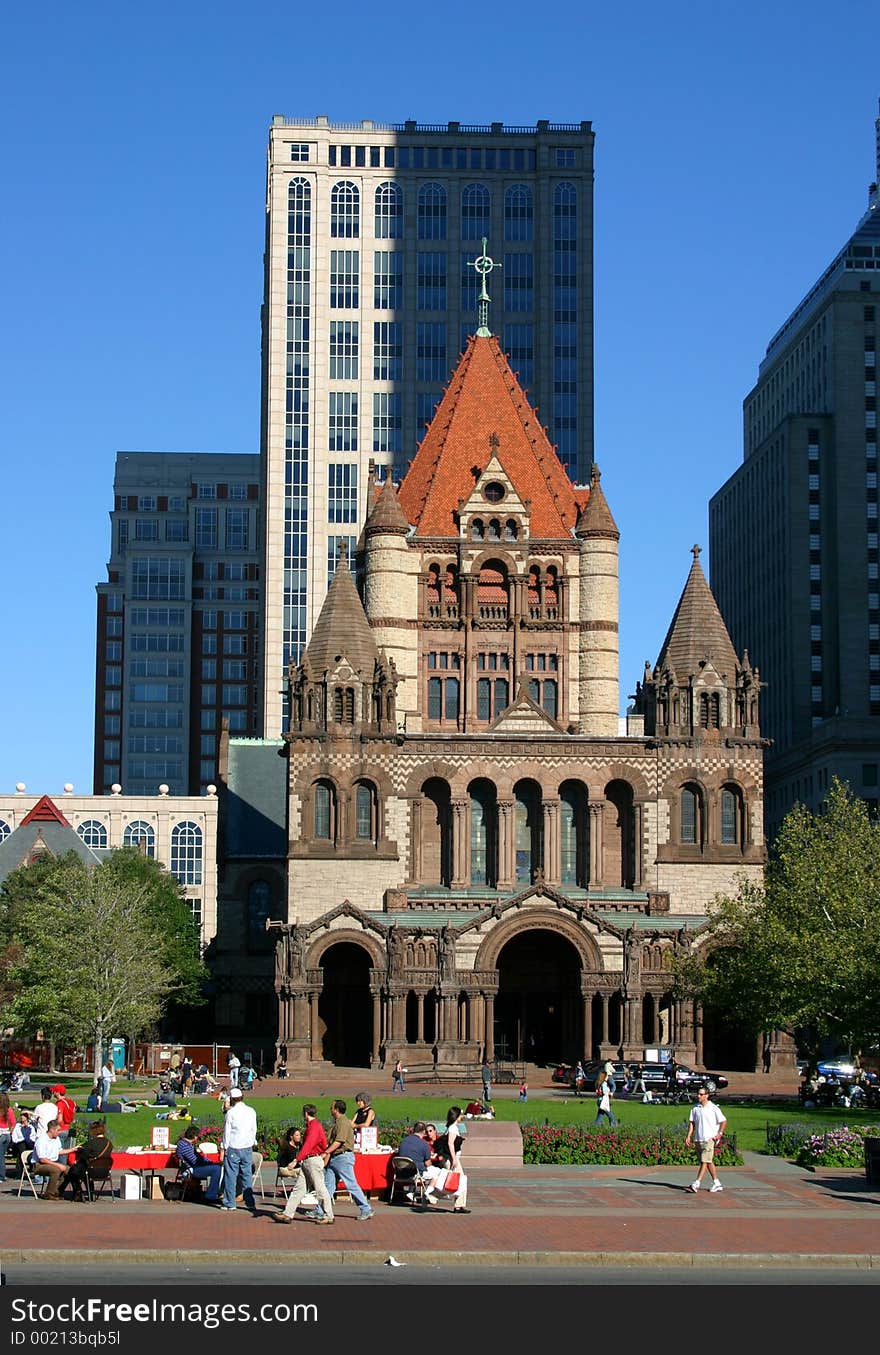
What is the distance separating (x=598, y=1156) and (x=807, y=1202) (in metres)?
8.47

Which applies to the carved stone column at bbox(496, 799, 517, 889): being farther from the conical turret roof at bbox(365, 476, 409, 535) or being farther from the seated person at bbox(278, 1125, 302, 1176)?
the seated person at bbox(278, 1125, 302, 1176)

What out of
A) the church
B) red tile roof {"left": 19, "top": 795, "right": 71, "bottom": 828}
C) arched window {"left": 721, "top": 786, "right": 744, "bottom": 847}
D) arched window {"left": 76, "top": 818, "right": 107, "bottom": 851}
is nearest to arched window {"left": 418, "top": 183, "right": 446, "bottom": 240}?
arched window {"left": 76, "top": 818, "right": 107, "bottom": 851}

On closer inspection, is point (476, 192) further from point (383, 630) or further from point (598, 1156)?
point (598, 1156)

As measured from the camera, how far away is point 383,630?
377 ft

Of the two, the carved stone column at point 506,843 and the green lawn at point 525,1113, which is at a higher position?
the carved stone column at point 506,843

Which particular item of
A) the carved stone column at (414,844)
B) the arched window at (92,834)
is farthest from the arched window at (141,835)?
the carved stone column at (414,844)

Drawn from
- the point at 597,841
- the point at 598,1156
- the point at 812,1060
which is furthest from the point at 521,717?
the point at 598,1156

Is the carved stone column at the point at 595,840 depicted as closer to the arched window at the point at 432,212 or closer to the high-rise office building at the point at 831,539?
the high-rise office building at the point at 831,539

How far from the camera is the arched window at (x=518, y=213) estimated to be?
180125mm

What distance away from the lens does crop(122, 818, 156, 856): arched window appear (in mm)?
163250

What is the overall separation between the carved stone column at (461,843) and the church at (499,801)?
9cm

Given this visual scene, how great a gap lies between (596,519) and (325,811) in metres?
26.6

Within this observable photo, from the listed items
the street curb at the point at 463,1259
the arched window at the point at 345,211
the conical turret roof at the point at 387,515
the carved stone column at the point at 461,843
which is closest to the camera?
the street curb at the point at 463,1259

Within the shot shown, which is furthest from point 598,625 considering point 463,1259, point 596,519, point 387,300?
point 463,1259
